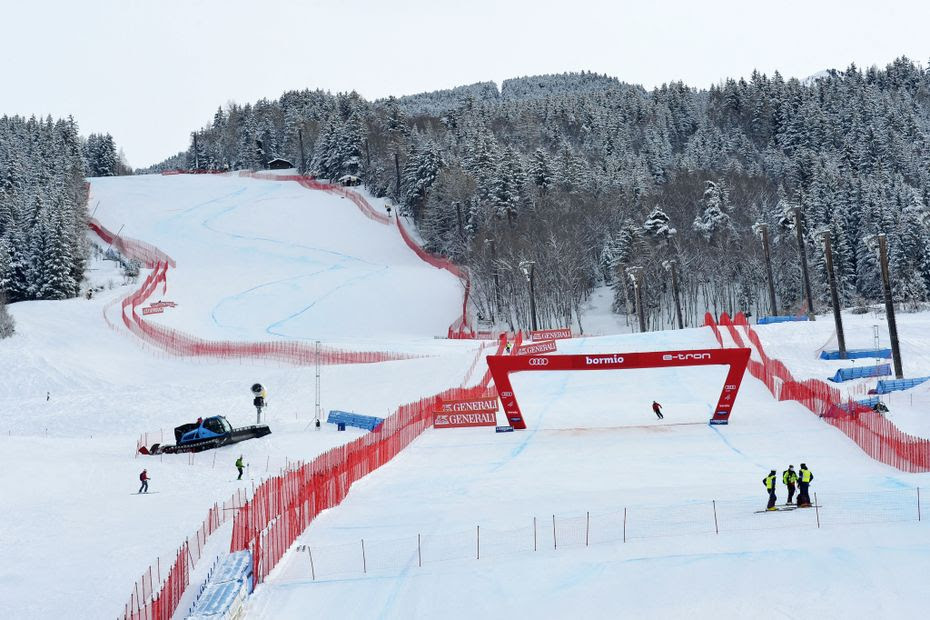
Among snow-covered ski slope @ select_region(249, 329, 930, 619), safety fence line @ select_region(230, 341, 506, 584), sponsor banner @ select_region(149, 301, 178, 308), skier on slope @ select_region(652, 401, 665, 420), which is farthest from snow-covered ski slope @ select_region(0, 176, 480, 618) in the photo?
skier on slope @ select_region(652, 401, 665, 420)

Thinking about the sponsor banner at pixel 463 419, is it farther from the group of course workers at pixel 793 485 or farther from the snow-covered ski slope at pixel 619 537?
the group of course workers at pixel 793 485

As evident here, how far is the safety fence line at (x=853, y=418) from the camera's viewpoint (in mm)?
21828

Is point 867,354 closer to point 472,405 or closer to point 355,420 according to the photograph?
point 472,405

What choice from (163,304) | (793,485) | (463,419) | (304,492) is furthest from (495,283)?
(793,485)

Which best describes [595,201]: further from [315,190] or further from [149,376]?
[149,376]

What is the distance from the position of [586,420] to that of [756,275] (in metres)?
48.7

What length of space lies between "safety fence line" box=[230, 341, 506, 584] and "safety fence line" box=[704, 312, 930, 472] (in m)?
13.6

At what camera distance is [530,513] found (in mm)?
18781

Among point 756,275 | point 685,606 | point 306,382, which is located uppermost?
point 756,275

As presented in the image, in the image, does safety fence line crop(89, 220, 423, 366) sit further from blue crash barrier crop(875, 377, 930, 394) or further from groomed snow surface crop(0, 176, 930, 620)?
blue crash barrier crop(875, 377, 930, 394)

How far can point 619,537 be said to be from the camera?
16062 millimetres

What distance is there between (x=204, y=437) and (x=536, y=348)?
2081 centimetres

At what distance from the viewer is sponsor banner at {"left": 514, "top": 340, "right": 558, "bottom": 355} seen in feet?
154

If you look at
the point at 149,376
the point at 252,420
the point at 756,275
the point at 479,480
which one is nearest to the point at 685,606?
the point at 479,480
